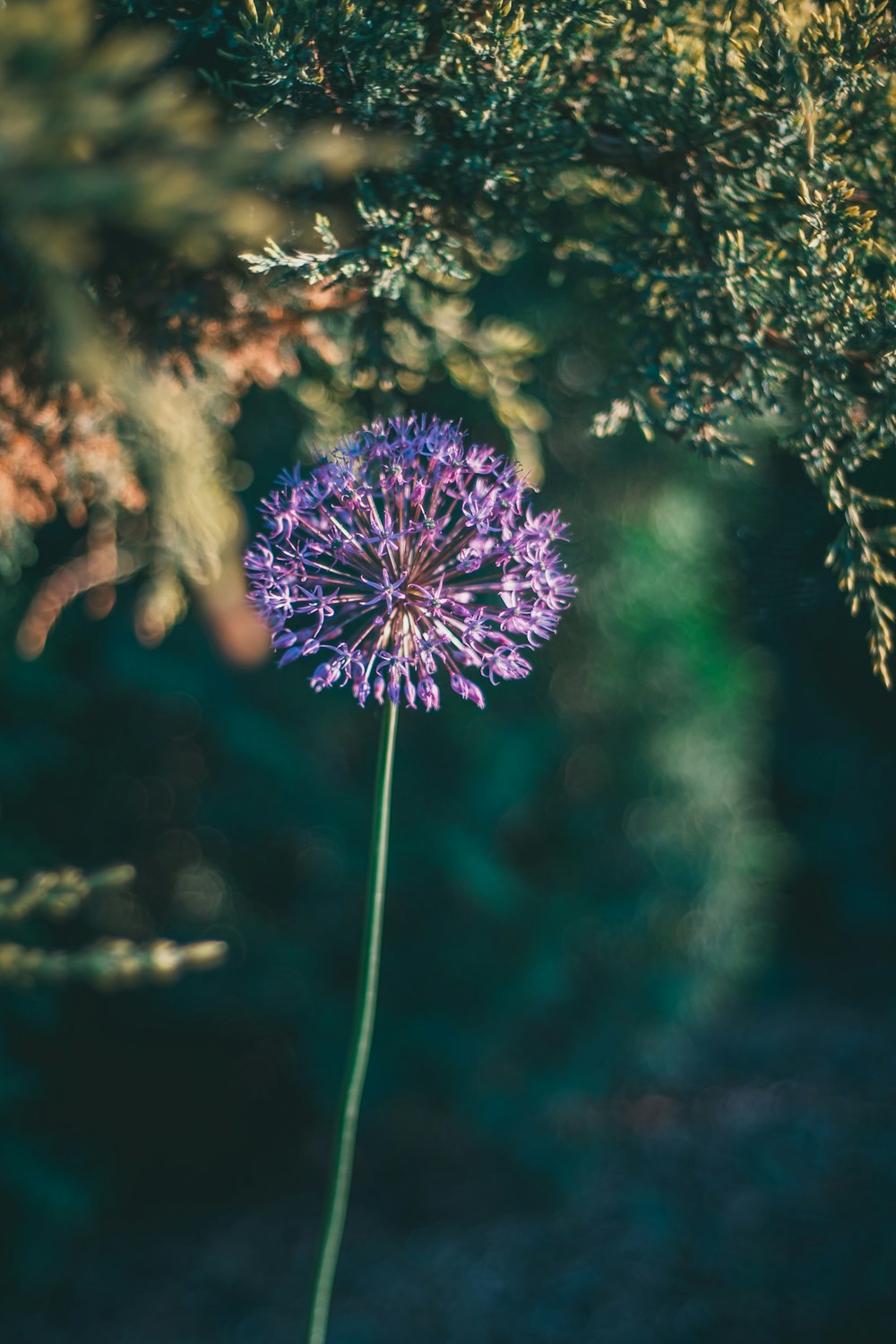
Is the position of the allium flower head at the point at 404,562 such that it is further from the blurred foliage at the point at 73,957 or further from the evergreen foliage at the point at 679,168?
the blurred foliage at the point at 73,957

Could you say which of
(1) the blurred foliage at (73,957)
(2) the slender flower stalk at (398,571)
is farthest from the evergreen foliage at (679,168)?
(1) the blurred foliage at (73,957)

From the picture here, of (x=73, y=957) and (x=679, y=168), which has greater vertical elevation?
(x=679, y=168)

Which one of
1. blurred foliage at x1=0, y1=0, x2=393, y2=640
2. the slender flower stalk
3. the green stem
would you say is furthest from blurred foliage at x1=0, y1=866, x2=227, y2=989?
blurred foliage at x1=0, y1=0, x2=393, y2=640

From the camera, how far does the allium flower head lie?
3.87 feet

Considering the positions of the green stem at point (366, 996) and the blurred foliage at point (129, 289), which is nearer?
the blurred foliage at point (129, 289)

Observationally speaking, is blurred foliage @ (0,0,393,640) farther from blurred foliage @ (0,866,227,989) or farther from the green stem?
blurred foliage @ (0,866,227,989)

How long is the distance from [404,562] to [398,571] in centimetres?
2

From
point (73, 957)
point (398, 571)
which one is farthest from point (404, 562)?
point (73, 957)

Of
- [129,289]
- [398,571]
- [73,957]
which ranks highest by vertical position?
[129,289]

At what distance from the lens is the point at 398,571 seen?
1.23m

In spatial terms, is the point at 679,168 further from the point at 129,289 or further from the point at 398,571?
the point at 129,289

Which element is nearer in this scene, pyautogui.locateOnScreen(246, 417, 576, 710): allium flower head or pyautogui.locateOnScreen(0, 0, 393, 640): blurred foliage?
pyautogui.locateOnScreen(0, 0, 393, 640): blurred foliage

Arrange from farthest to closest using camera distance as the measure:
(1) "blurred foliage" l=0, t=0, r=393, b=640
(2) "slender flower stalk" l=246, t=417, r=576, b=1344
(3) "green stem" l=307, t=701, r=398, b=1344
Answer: (2) "slender flower stalk" l=246, t=417, r=576, b=1344, (3) "green stem" l=307, t=701, r=398, b=1344, (1) "blurred foliage" l=0, t=0, r=393, b=640

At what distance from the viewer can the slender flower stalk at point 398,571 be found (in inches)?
46.1
